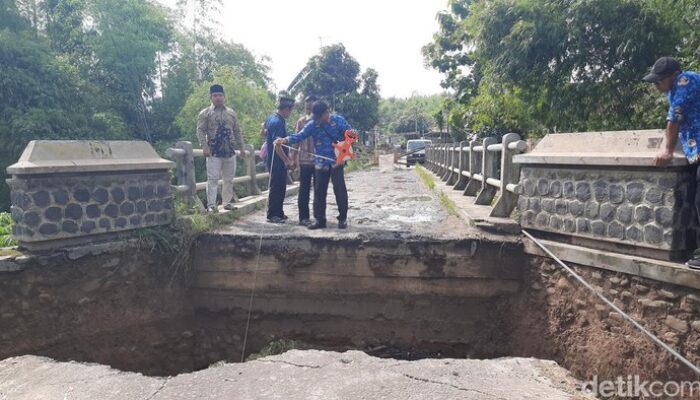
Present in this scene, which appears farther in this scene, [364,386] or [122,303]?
[122,303]

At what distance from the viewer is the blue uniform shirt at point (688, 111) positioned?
10.2ft

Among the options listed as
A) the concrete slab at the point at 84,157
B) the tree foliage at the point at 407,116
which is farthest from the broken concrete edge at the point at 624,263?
the tree foliage at the point at 407,116

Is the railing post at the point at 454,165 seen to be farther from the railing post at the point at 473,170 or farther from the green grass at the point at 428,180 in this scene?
the railing post at the point at 473,170

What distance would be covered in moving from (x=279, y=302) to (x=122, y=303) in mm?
1666

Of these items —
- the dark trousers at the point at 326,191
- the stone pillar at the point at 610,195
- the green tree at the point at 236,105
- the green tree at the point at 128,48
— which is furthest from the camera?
the green tree at the point at 128,48

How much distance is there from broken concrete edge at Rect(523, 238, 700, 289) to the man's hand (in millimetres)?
752

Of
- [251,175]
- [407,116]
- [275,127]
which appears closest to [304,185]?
[275,127]

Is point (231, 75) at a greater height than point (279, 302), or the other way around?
point (231, 75)

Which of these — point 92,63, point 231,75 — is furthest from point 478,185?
point 92,63

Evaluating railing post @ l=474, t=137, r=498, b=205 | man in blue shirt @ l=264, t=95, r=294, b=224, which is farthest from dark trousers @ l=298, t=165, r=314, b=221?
railing post @ l=474, t=137, r=498, b=205

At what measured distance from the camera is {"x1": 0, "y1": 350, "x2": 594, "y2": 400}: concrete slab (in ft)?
8.75

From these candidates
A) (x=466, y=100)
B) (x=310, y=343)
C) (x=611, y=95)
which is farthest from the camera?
(x=466, y=100)

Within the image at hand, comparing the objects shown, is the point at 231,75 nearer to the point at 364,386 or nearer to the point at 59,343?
the point at 59,343

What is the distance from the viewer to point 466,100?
52.9 feet
